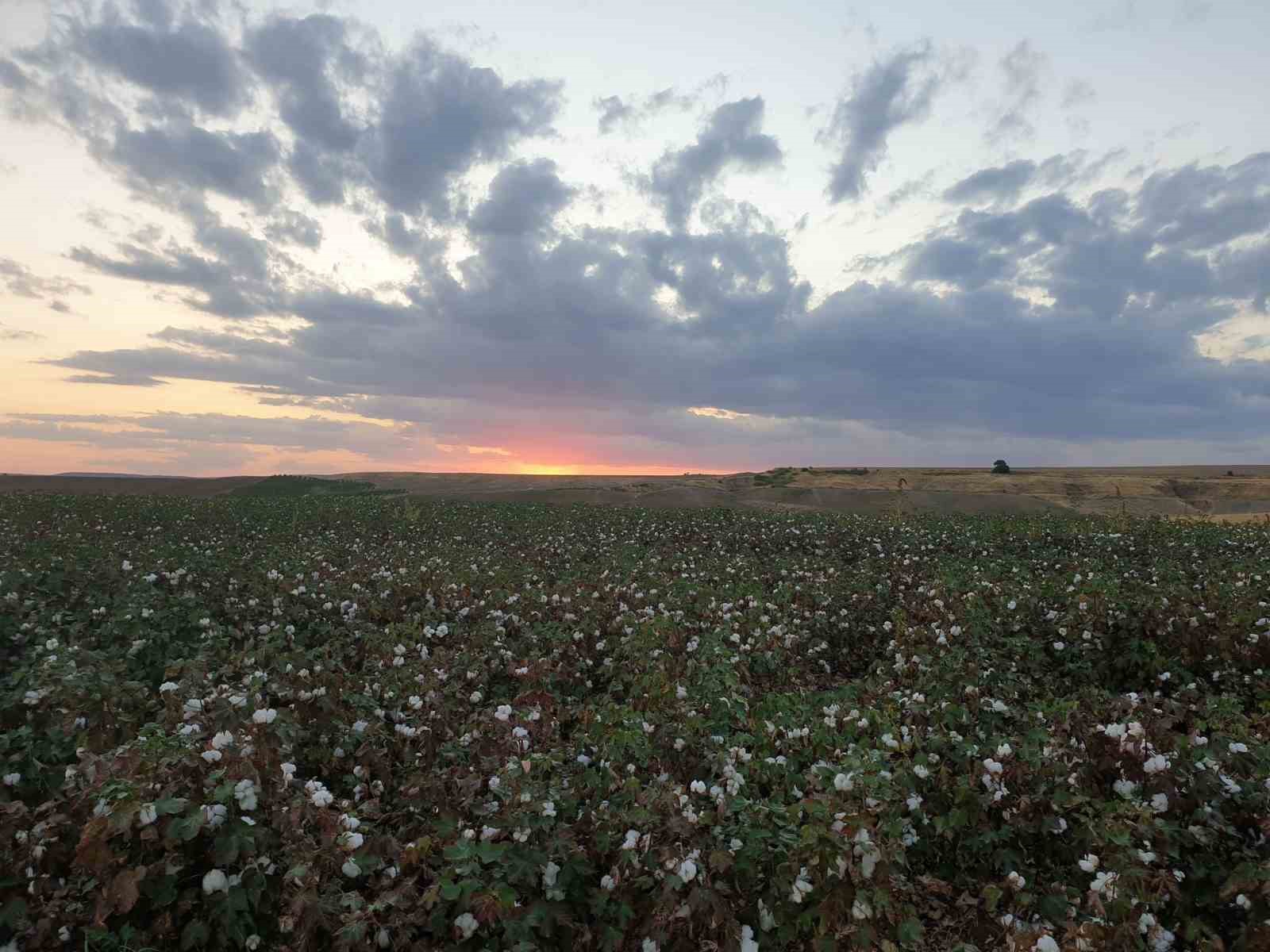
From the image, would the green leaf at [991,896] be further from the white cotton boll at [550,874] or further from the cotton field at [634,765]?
the white cotton boll at [550,874]

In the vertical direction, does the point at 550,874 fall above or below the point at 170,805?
below

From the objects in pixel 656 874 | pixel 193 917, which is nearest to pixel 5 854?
pixel 193 917

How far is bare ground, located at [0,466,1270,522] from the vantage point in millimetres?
37688

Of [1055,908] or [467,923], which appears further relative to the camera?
[1055,908]

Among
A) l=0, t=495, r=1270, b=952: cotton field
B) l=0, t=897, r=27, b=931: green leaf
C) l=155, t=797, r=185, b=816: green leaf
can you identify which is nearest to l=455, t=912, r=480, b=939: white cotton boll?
l=0, t=495, r=1270, b=952: cotton field

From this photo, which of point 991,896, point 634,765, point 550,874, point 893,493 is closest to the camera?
point 550,874

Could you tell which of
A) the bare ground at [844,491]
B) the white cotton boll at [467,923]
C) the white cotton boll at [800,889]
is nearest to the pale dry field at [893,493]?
the bare ground at [844,491]

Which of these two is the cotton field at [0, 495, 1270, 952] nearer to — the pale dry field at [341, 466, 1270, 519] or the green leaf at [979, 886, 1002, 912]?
the green leaf at [979, 886, 1002, 912]

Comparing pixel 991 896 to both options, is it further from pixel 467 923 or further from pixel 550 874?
pixel 467 923

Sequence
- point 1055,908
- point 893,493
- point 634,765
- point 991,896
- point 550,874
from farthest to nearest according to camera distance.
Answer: point 893,493
point 634,765
point 1055,908
point 991,896
point 550,874

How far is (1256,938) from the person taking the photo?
151 inches

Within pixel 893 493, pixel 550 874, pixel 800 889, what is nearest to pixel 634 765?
pixel 550 874

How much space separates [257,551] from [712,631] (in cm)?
1262

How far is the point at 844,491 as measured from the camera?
49406 mm
